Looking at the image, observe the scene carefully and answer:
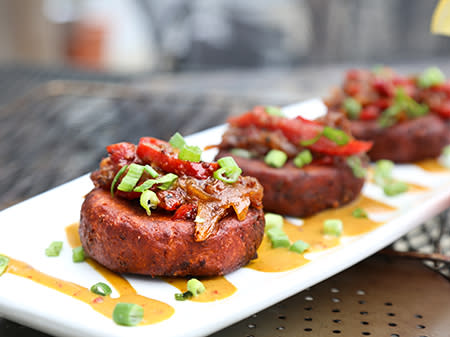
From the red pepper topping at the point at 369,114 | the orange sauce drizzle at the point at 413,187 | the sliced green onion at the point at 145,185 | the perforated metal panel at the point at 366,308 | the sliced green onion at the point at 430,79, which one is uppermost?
the sliced green onion at the point at 430,79

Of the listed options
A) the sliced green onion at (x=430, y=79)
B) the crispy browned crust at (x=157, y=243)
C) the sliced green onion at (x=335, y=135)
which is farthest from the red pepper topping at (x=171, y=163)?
the sliced green onion at (x=430, y=79)

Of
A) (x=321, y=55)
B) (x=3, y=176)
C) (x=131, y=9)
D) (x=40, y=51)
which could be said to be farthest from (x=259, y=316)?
(x=131, y=9)

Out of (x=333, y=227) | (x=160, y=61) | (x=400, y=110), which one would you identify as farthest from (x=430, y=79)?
(x=160, y=61)

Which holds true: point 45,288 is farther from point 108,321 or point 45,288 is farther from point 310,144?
point 310,144

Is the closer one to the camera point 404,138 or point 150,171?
point 150,171

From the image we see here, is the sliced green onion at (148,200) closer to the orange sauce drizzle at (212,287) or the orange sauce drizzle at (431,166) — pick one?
the orange sauce drizzle at (212,287)

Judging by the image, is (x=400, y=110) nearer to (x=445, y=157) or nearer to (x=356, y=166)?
(x=445, y=157)

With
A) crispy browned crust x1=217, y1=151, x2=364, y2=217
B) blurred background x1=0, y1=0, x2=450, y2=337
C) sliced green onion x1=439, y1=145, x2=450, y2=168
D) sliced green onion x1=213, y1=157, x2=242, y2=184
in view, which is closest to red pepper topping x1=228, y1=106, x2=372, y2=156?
crispy browned crust x1=217, y1=151, x2=364, y2=217
